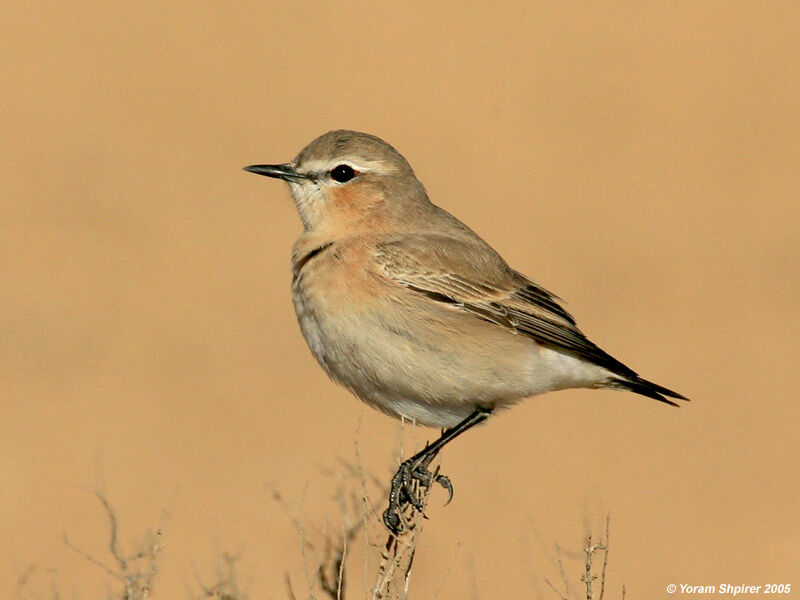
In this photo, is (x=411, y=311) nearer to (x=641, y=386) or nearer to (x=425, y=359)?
(x=425, y=359)

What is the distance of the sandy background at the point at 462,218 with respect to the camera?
1352 cm

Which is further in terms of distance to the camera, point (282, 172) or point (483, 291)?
point (282, 172)

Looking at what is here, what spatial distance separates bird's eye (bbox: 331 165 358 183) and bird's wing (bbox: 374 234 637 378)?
55cm

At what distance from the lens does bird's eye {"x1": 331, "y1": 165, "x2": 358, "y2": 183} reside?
8484 mm

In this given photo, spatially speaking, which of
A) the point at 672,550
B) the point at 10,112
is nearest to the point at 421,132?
the point at 10,112

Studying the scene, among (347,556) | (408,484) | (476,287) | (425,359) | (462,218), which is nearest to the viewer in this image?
(347,556)

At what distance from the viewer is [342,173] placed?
8.50m

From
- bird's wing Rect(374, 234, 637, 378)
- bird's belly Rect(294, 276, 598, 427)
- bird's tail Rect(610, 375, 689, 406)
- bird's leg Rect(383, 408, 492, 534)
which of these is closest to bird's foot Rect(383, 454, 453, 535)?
bird's leg Rect(383, 408, 492, 534)

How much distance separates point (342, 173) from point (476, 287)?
1.08 metres

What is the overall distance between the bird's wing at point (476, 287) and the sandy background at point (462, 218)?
1353 millimetres

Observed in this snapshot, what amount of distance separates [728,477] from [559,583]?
3.41 metres

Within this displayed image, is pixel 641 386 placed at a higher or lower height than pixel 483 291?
lower

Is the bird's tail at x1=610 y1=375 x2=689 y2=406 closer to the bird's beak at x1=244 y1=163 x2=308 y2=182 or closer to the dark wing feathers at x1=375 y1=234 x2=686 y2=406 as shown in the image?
the dark wing feathers at x1=375 y1=234 x2=686 y2=406

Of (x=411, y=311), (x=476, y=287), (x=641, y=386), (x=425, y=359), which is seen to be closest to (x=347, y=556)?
(x=425, y=359)
